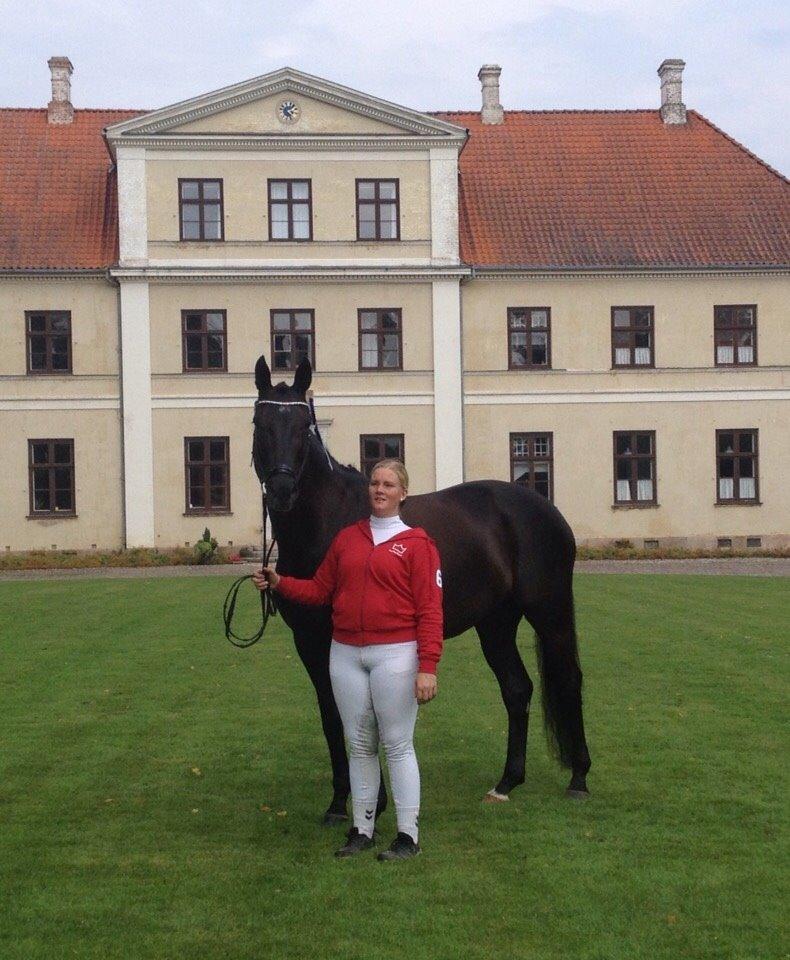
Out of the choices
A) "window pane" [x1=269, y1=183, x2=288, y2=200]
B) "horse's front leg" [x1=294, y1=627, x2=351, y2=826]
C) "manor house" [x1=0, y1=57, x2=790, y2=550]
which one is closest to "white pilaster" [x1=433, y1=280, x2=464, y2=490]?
"manor house" [x1=0, y1=57, x2=790, y2=550]

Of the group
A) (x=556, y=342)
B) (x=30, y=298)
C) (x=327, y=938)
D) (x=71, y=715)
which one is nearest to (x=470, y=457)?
(x=556, y=342)

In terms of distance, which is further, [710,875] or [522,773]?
[522,773]

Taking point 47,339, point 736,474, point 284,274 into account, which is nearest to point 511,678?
point 284,274

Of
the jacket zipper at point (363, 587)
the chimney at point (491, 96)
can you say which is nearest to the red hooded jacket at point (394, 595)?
the jacket zipper at point (363, 587)

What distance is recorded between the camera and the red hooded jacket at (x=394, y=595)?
6.58 m

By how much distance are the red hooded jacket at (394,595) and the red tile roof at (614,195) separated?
29567 millimetres

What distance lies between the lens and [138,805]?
791 cm

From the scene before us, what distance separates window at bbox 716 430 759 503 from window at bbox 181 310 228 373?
550 inches

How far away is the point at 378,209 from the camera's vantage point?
35.3 m

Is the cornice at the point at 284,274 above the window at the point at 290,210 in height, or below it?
below

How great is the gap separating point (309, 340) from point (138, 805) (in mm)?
28109

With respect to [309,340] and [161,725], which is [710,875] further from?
[309,340]

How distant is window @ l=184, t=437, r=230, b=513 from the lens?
34.9 m

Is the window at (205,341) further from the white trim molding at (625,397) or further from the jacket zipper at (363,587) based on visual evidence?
the jacket zipper at (363,587)
